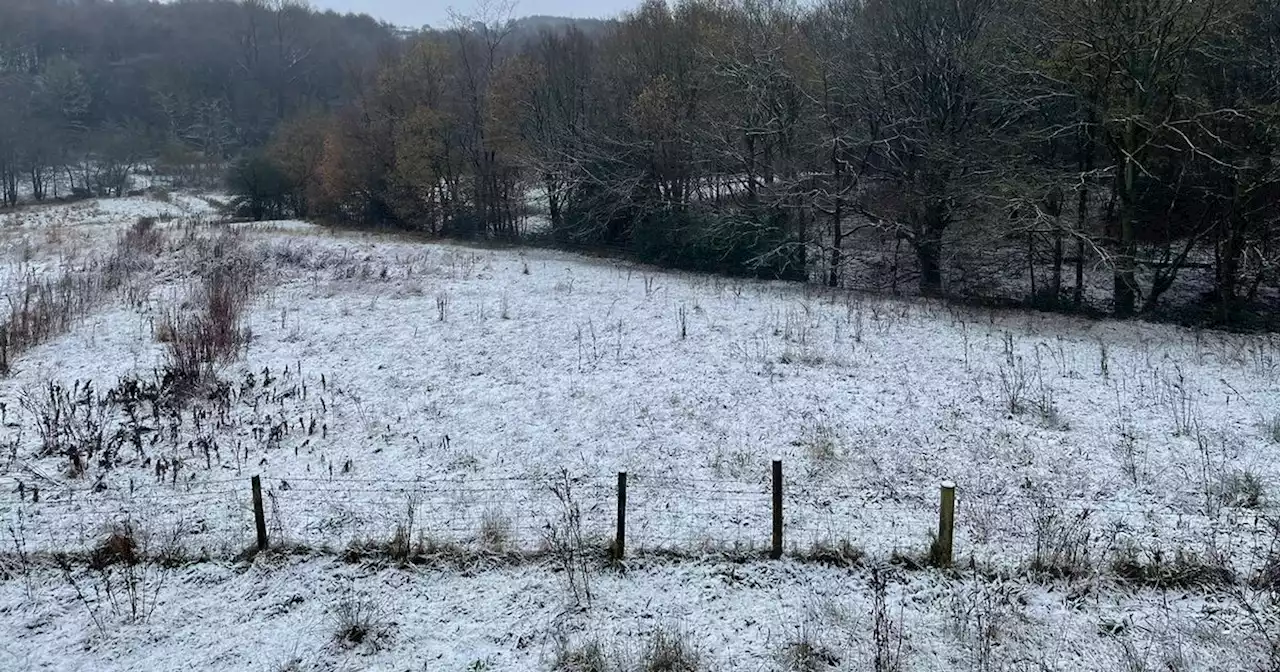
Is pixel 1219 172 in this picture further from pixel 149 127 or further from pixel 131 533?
pixel 149 127

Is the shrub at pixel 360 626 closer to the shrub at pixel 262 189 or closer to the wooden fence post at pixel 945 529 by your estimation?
the wooden fence post at pixel 945 529

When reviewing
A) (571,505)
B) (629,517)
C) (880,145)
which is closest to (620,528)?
(629,517)

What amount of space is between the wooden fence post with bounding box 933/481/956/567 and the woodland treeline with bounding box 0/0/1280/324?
1106 centimetres

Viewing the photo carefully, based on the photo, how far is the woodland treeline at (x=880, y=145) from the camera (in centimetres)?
1480

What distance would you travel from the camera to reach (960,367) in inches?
423

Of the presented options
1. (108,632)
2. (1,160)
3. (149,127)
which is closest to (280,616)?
(108,632)

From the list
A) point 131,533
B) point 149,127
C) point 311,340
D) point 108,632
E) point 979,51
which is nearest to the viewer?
point 108,632

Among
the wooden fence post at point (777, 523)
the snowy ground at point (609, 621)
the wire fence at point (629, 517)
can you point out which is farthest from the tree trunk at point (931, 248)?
the snowy ground at point (609, 621)

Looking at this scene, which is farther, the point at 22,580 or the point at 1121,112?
the point at 1121,112

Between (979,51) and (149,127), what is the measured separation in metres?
76.8

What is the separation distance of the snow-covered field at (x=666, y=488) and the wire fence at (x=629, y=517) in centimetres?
3

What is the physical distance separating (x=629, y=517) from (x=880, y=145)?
14836 mm

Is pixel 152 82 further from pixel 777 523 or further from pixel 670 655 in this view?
pixel 670 655

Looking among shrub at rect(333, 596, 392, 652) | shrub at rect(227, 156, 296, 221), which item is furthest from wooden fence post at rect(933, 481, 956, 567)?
shrub at rect(227, 156, 296, 221)
